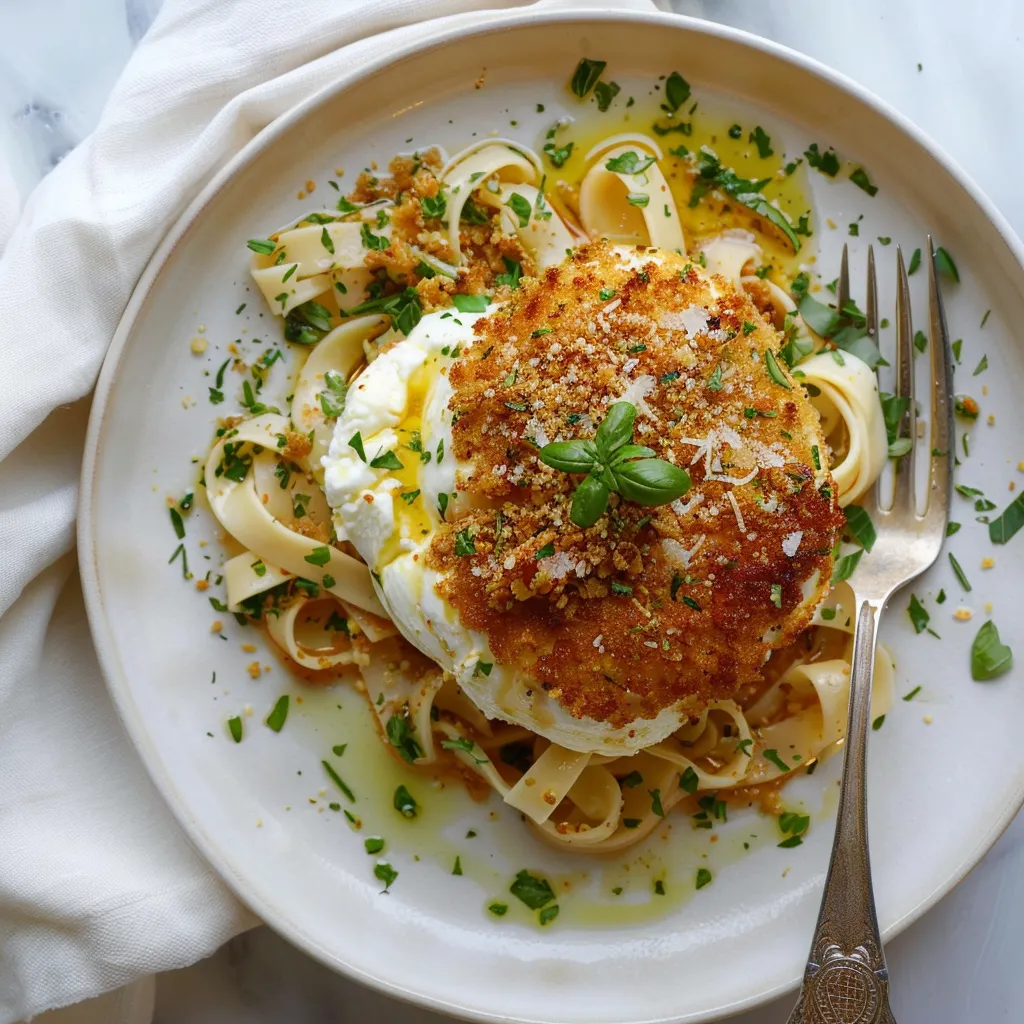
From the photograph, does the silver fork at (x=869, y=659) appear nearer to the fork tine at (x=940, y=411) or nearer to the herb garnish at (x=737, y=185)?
the fork tine at (x=940, y=411)

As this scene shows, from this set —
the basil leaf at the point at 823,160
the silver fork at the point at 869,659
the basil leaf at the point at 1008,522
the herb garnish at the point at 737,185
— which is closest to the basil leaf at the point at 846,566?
the silver fork at the point at 869,659

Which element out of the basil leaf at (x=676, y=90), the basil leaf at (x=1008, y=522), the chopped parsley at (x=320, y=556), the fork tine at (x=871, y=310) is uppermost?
the basil leaf at (x=676, y=90)

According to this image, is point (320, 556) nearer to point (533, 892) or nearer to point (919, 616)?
point (533, 892)

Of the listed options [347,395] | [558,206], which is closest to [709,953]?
[347,395]

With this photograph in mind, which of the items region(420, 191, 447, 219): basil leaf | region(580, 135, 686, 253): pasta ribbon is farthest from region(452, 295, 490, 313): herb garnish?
region(580, 135, 686, 253): pasta ribbon

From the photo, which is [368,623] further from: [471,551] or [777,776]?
[777,776]

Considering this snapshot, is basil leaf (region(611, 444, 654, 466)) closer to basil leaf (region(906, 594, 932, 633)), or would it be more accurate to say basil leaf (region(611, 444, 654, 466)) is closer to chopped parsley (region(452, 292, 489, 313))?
chopped parsley (region(452, 292, 489, 313))

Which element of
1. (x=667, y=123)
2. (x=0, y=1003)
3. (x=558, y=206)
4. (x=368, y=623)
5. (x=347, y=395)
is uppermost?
(x=667, y=123)
